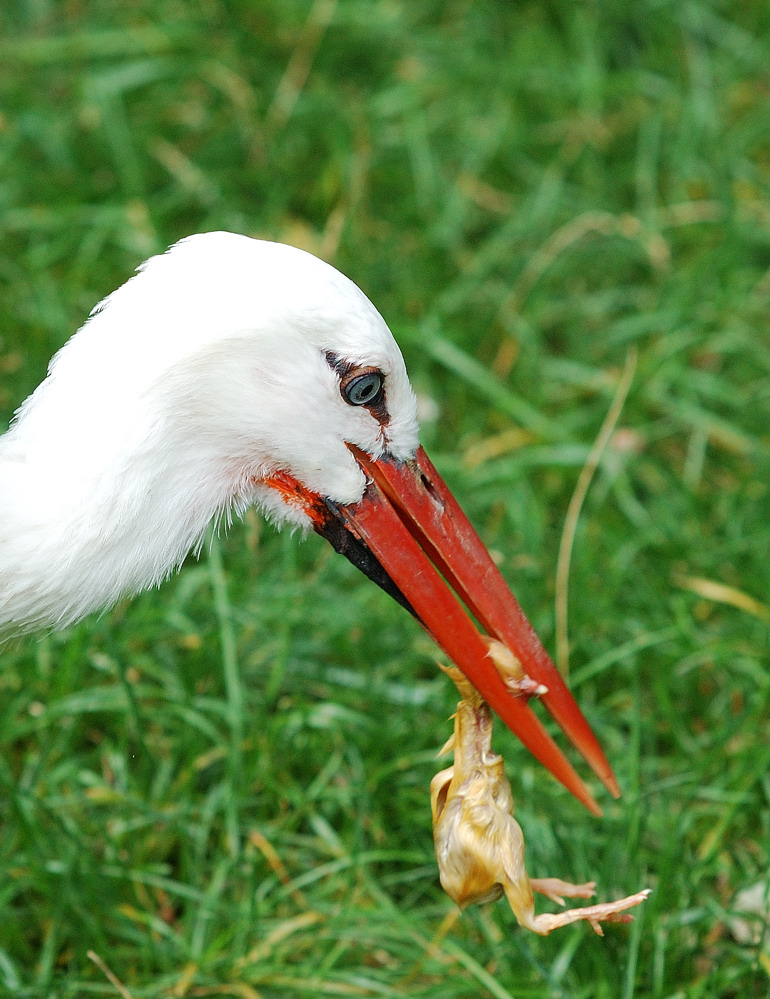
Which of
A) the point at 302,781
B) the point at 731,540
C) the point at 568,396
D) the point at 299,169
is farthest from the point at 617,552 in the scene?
the point at 299,169

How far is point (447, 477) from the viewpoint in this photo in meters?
4.39

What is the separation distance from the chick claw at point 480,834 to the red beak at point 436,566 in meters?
0.09

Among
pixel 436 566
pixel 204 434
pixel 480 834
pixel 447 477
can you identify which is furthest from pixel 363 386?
pixel 447 477

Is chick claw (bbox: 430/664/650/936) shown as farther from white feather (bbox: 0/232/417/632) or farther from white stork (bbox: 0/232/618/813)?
white feather (bbox: 0/232/417/632)

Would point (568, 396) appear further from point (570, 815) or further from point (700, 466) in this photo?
point (570, 815)

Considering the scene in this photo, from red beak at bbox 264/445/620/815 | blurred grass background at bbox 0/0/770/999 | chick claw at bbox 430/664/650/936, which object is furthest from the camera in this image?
blurred grass background at bbox 0/0/770/999

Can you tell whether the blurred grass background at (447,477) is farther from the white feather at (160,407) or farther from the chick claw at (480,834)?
the chick claw at (480,834)

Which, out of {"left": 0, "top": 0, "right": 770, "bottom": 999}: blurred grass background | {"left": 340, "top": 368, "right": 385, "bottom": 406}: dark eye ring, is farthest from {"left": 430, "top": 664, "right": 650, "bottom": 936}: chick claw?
{"left": 340, "top": 368, "right": 385, "bottom": 406}: dark eye ring

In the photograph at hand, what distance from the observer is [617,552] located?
4168mm

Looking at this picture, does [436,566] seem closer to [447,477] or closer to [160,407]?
[160,407]

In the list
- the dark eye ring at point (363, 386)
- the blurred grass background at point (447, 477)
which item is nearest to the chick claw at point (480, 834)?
the blurred grass background at point (447, 477)

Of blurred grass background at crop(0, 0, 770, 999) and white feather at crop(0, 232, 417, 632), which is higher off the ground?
white feather at crop(0, 232, 417, 632)

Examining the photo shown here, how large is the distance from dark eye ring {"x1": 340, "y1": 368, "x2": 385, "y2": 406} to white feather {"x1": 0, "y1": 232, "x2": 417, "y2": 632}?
0.02 metres

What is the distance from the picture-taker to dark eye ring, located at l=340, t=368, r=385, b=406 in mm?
2568
